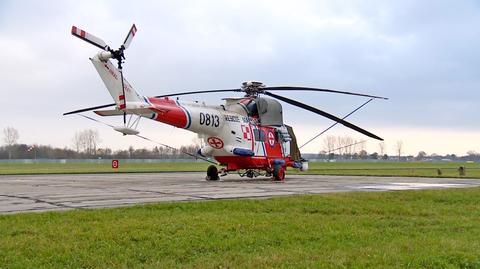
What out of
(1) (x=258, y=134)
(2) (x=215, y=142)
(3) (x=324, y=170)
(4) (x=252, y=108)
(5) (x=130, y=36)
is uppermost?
(5) (x=130, y=36)

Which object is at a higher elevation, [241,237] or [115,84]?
[115,84]

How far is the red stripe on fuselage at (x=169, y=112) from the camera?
21688mm

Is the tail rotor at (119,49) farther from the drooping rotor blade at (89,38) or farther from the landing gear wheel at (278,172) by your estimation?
the landing gear wheel at (278,172)

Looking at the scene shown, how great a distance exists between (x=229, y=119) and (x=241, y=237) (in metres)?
17.3

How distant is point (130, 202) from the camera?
42.7 ft

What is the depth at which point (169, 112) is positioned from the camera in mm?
22062

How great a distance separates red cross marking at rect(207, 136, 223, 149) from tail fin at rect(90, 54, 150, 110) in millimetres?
4947

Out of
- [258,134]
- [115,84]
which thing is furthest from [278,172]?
[115,84]

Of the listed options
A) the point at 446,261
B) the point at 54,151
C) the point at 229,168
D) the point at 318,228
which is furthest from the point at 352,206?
the point at 54,151

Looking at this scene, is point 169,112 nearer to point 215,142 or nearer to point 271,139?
point 215,142

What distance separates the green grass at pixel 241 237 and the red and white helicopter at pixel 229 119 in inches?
401

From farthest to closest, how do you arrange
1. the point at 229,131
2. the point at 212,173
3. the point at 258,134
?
1. the point at 258,134
2. the point at 212,173
3. the point at 229,131

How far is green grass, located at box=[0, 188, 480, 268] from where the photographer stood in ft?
22.1

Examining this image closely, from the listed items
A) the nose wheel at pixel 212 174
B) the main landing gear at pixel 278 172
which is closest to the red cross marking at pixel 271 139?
the main landing gear at pixel 278 172
